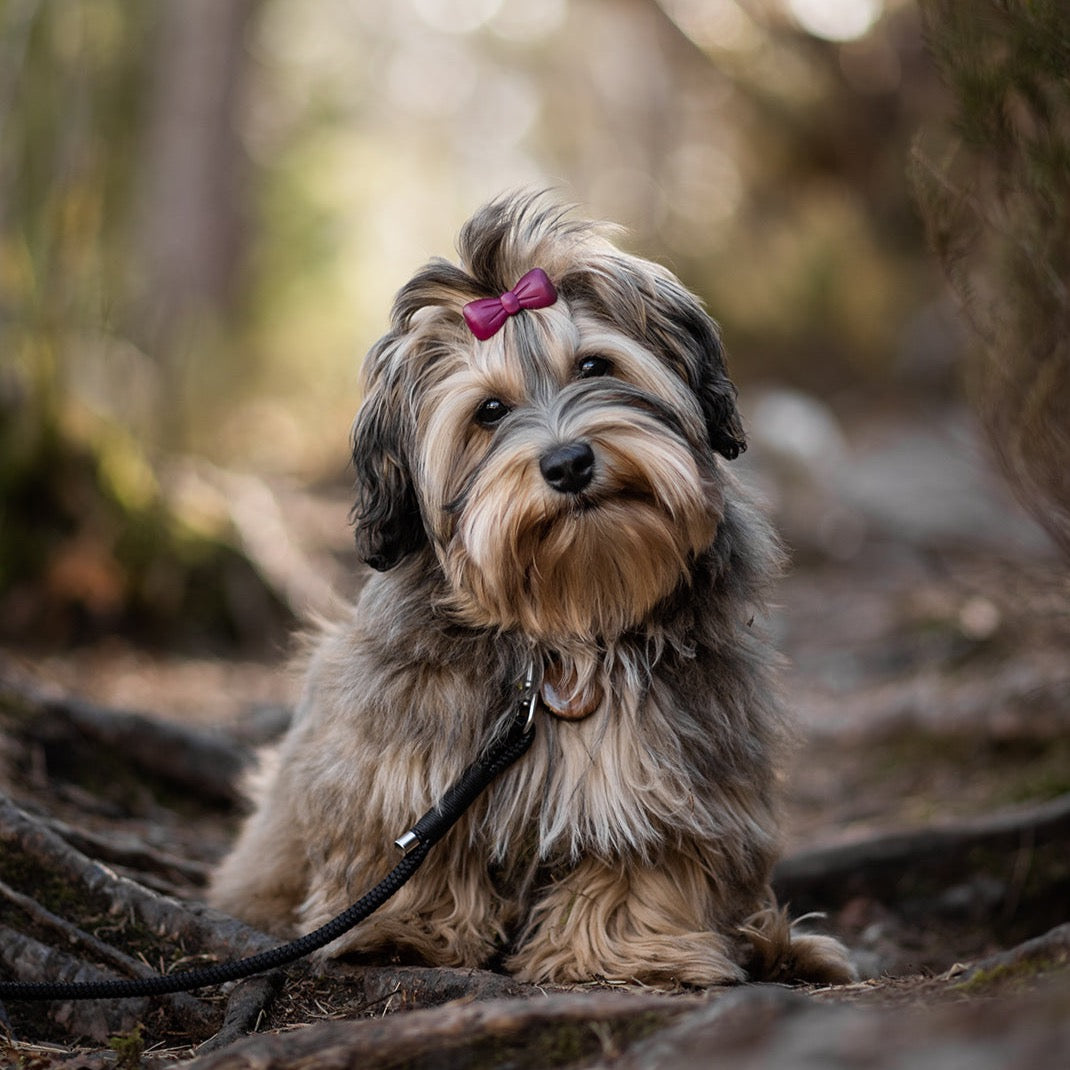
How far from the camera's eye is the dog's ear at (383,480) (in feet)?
11.9

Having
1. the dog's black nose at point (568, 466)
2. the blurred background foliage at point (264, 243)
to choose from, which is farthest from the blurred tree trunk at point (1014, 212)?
the dog's black nose at point (568, 466)

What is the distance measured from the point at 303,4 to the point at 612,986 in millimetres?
25231

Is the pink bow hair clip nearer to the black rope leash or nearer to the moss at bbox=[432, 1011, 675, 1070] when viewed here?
the black rope leash

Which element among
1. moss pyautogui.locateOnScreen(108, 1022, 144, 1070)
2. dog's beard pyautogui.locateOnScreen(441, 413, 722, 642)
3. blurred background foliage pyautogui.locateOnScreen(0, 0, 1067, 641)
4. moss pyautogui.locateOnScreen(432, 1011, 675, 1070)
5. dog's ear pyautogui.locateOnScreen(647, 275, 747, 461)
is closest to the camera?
moss pyautogui.locateOnScreen(432, 1011, 675, 1070)

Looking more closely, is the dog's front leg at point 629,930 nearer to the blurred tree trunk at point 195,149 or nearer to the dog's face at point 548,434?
the dog's face at point 548,434

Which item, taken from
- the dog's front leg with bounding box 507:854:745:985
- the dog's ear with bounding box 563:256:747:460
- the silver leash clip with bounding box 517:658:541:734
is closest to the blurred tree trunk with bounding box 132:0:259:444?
the dog's ear with bounding box 563:256:747:460

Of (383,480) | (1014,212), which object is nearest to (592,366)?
(383,480)

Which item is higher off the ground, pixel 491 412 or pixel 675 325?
pixel 675 325

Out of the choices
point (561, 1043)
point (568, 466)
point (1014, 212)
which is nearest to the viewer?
point (561, 1043)

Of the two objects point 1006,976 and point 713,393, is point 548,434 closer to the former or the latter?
point 713,393

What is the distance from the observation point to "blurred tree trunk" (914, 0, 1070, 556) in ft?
11.8

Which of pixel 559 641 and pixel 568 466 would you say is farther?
pixel 559 641

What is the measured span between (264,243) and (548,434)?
702 inches

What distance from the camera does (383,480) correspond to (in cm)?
367
